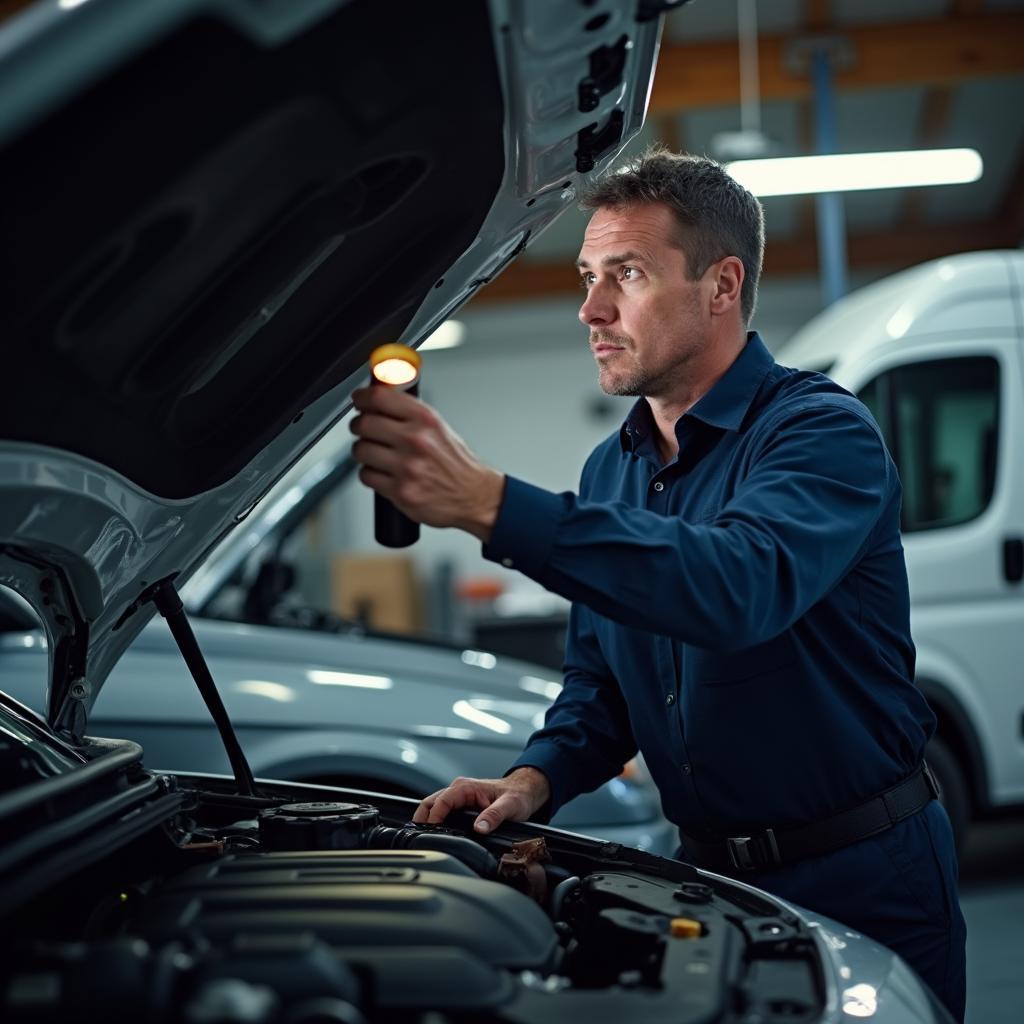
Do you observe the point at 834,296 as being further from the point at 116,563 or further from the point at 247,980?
the point at 247,980

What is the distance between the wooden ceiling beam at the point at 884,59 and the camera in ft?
30.9

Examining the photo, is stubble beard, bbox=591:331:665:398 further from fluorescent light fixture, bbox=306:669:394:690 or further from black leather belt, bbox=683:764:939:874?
fluorescent light fixture, bbox=306:669:394:690

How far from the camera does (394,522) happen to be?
1.32 m

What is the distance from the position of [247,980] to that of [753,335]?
1.31 metres

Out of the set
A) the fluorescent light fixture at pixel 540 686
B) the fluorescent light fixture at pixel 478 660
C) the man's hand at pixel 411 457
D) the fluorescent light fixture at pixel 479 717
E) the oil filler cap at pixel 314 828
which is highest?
the man's hand at pixel 411 457

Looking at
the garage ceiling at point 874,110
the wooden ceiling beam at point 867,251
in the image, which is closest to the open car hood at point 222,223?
the garage ceiling at point 874,110

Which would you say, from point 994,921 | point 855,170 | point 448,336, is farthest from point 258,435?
point 448,336

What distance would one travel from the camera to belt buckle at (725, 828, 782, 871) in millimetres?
1765

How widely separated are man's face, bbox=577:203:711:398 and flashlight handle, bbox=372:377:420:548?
61 centimetres

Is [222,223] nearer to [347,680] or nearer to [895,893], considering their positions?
[895,893]

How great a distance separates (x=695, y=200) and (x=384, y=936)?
1.18m

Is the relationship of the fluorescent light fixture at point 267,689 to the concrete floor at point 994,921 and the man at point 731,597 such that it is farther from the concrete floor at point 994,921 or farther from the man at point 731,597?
the concrete floor at point 994,921

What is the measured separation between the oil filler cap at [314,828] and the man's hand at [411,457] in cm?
51

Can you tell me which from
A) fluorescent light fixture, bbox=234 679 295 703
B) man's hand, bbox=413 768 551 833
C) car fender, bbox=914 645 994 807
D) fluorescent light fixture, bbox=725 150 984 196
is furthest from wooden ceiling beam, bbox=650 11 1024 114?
man's hand, bbox=413 768 551 833
